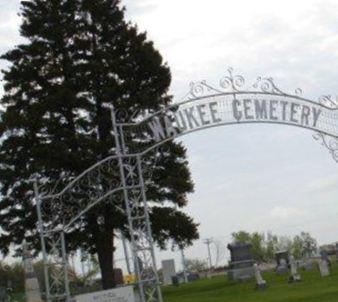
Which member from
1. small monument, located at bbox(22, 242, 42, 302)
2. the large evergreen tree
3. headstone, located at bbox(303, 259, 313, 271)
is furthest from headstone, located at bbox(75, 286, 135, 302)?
headstone, located at bbox(303, 259, 313, 271)

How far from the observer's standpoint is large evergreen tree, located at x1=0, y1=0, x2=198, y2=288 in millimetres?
32219

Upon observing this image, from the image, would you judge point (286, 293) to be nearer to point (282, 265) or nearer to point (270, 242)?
point (282, 265)

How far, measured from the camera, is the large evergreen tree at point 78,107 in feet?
106

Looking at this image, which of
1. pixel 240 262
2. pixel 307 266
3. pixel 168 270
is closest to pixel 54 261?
pixel 240 262

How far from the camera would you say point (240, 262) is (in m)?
37.1

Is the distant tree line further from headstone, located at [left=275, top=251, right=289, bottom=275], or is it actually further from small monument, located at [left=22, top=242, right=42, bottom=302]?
small monument, located at [left=22, top=242, right=42, bottom=302]

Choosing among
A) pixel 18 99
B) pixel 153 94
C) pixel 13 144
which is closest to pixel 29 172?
pixel 13 144

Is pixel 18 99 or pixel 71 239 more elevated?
pixel 18 99

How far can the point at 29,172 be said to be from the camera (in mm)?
32500

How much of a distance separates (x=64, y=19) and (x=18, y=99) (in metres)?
4.34

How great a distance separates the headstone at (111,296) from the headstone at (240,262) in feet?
58.1

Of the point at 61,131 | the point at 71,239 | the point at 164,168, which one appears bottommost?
the point at 71,239

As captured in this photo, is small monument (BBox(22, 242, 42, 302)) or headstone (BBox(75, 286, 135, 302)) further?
small monument (BBox(22, 242, 42, 302))

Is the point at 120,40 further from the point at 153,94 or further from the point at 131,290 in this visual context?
the point at 131,290
